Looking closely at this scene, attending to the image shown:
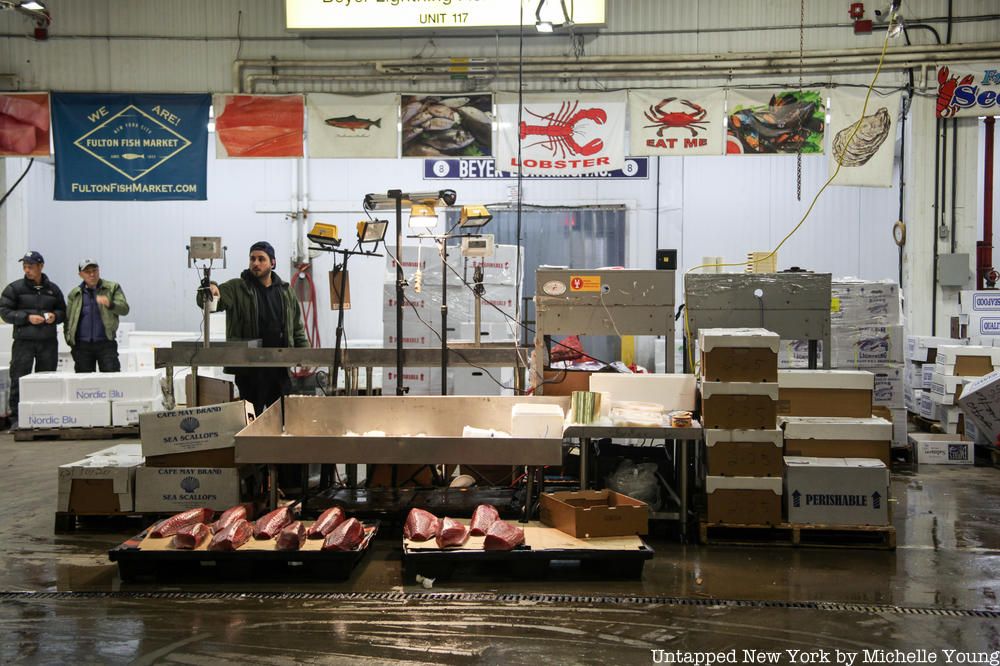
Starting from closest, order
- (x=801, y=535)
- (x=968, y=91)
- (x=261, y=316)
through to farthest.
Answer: (x=801, y=535)
(x=261, y=316)
(x=968, y=91)

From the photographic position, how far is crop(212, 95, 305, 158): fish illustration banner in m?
9.46

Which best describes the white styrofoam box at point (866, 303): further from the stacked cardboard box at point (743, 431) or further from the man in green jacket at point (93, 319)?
the man in green jacket at point (93, 319)

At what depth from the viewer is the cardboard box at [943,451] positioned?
7.60 m

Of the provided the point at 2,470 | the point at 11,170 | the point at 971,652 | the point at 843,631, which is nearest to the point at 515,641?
the point at 843,631

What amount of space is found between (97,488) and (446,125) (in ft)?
18.1

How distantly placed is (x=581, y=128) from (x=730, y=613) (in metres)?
6.17

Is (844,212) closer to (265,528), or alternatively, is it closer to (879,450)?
(879,450)

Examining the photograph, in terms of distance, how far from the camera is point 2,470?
283 inches

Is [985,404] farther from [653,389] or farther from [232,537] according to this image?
[232,537]

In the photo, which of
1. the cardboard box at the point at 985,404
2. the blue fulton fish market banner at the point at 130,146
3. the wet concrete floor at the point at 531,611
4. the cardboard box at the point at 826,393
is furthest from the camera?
the blue fulton fish market banner at the point at 130,146

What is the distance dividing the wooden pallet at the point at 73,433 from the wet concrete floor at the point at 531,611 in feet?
11.7

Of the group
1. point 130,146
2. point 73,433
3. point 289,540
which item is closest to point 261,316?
point 289,540

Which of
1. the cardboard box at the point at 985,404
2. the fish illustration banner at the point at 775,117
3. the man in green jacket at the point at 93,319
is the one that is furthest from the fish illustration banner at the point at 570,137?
the man in green jacket at the point at 93,319

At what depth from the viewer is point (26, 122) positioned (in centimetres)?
973
